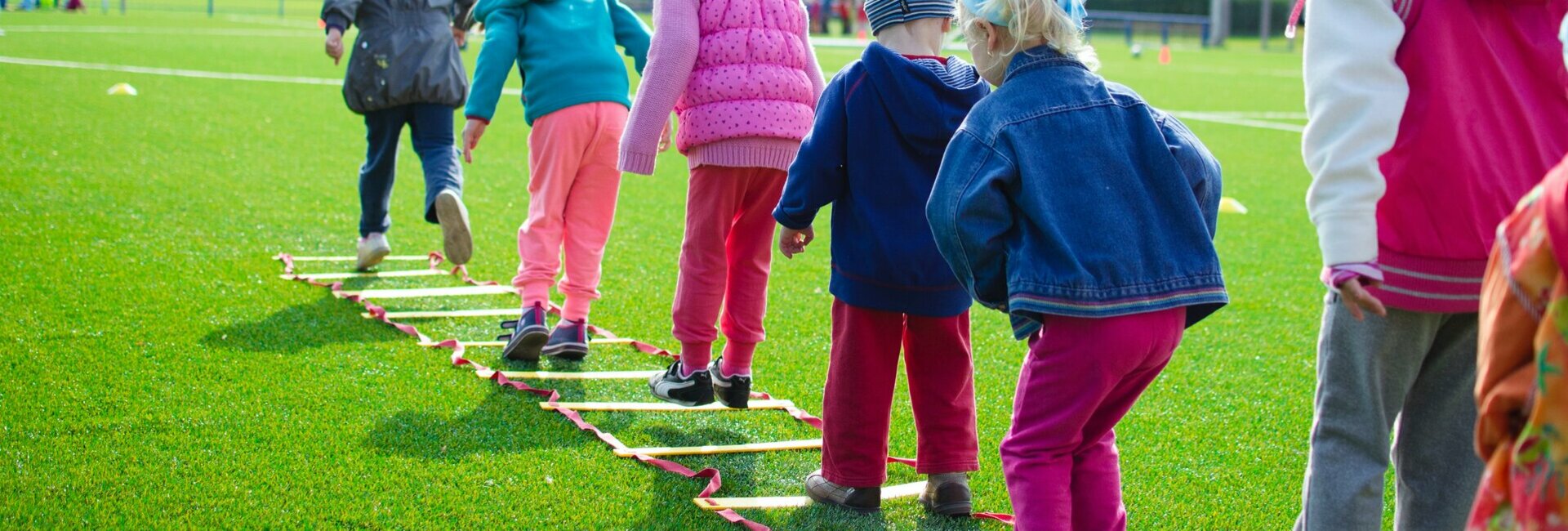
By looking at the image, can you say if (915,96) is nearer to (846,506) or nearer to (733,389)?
(846,506)

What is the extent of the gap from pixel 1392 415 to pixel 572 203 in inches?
127

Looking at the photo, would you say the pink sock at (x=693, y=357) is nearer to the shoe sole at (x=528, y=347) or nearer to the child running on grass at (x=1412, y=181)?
the shoe sole at (x=528, y=347)

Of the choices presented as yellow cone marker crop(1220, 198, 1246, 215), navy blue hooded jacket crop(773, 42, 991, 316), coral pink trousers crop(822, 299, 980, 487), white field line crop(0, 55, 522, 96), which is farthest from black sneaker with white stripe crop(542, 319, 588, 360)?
white field line crop(0, 55, 522, 96)

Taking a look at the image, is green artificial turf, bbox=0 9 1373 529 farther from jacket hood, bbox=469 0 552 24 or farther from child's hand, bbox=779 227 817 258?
jacket hood, bbox=469 0 552 24

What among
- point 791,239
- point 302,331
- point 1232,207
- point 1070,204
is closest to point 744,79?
point 791,239

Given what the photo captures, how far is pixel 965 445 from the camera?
12.0 feet

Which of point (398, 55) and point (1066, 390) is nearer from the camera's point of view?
point (1066, 390)

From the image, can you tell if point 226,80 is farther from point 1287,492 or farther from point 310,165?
point 1287,492

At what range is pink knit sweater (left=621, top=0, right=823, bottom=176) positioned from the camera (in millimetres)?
4238

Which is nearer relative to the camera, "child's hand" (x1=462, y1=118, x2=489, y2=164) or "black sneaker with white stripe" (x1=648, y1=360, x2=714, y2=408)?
"black sneaker with white stripe" (x1=648, y1=360, x2=714, y2=408)

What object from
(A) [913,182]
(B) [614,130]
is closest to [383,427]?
(B) [614,130]

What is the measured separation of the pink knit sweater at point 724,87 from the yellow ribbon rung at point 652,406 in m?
0.79

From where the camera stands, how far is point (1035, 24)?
2857 mm

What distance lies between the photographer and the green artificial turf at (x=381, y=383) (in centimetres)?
357
